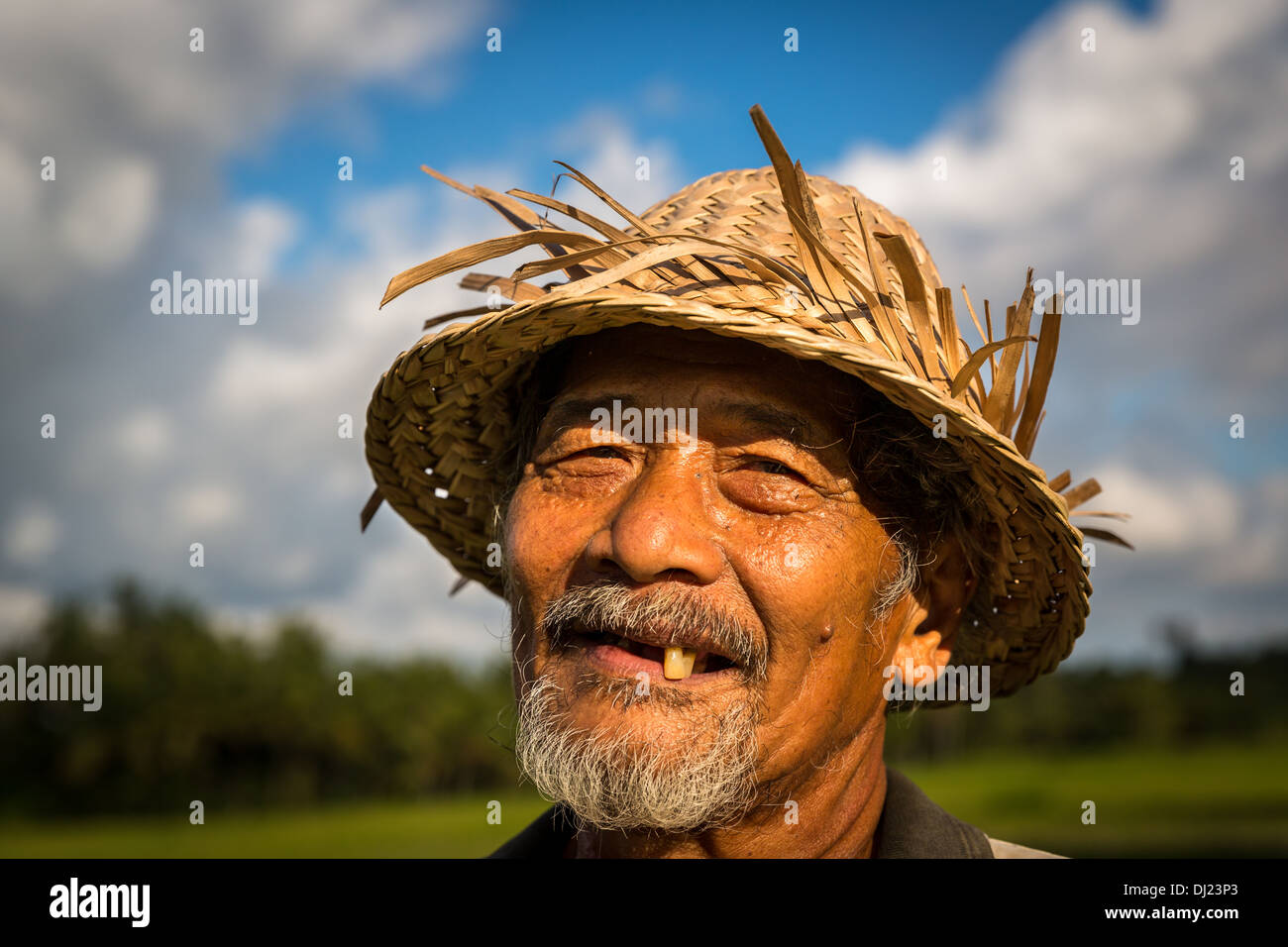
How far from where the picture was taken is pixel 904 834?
3.02 meters

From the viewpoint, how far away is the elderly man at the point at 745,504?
2527 mm

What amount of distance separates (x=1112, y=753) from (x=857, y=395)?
9217 centimetres

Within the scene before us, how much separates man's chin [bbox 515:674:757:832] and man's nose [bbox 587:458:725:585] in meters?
0.32

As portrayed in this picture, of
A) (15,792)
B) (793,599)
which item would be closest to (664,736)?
(793,599)

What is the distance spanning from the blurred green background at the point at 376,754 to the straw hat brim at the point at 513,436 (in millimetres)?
48941

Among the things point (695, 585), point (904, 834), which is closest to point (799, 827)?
point (904, 834)

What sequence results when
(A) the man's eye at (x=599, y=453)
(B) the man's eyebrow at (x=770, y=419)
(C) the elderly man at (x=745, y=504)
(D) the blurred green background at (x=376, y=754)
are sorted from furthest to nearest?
(D) the blurred green background at (x=376, y=754) → (A) the man's eye at (x=599, y=453) → (B) the man's eyebrow at (x=770, y=419) → (C) the elderly man at (x=745, y=504)

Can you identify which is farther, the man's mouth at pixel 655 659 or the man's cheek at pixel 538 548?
the man's cheek at pixel 538 548

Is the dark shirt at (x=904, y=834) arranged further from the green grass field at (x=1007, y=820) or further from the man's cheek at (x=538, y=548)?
the green grass field at (x=1007, y=820)

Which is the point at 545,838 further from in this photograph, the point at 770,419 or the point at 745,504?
the point at 770,419

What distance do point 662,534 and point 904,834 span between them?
4.34 feet

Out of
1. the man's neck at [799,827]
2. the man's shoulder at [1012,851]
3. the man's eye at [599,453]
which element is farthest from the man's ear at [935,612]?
the man's eye at [599,453]
